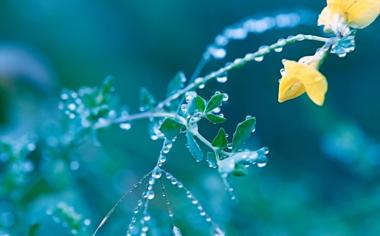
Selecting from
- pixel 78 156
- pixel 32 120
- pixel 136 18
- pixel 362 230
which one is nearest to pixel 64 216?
pixel 78 156

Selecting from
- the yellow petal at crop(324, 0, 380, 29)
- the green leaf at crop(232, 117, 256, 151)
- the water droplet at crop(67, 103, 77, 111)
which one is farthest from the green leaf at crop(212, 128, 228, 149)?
the water droplet at crop(67, 103, 77, 111)

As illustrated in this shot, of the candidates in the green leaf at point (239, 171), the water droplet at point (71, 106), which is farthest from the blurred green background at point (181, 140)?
the green leaf at point (239, 171)

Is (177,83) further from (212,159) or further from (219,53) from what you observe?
(212,159)

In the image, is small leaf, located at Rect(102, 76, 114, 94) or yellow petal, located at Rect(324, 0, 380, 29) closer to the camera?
yellow petal, located at Rect(324, 0, 380, 29)

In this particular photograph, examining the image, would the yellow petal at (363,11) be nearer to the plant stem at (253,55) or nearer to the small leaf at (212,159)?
the plant stem at (253,55)

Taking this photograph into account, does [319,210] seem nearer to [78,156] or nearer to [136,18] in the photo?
[78,156]

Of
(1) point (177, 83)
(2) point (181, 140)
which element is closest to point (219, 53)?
(1) point (177, 83)

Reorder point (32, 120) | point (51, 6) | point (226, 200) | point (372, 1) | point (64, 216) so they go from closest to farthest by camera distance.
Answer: point (372, 1), point (64, 216), point (226, 200), point (32, 120), point (51, 6)

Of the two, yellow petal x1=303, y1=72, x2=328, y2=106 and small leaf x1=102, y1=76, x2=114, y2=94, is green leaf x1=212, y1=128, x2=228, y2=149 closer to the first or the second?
yellow petal x1=303, y1=72, x2=328, y2=106
